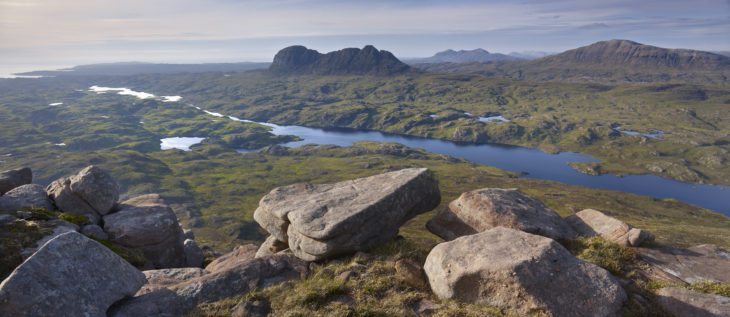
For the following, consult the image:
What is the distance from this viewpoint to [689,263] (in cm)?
2100

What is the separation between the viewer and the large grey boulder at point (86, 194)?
104ft

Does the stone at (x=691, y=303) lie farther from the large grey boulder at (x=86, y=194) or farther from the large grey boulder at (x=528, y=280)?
the large grey boulder at (x=86, y=194)

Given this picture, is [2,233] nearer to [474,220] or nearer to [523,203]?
[474,220]

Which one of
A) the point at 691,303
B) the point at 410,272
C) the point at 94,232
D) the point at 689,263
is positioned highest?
the point at 691,303

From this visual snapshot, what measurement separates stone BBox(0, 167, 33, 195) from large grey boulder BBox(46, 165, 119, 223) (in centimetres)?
329

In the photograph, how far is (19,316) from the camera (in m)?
13.8

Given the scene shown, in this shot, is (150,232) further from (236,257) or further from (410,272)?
(410,272)

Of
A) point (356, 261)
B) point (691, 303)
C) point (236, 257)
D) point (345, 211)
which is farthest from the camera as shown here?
point (236, 257)

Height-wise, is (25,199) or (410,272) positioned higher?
(25,199)

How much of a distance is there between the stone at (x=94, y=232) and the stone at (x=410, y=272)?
23.5m

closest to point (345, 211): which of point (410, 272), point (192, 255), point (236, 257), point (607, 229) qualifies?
point (410, 272)

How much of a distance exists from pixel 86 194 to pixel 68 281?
67.5 feet

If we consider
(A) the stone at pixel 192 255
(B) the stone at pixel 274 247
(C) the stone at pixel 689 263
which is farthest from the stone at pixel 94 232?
(C) the stone at pixel 689 263

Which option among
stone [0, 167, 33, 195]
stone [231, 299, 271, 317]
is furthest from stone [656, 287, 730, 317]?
stone [0, 167, 33, 195]
